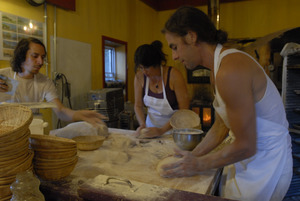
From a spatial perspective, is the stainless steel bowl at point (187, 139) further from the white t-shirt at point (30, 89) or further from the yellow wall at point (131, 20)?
the yellow wall at point (131, 20)

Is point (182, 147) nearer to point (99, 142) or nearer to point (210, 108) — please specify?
point (99, 142)

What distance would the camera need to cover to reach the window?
16.6ft

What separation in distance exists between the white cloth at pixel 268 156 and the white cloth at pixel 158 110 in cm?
112

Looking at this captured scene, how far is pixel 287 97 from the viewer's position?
2.31 meters

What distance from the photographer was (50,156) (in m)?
0.97

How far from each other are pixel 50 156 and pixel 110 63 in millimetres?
4398

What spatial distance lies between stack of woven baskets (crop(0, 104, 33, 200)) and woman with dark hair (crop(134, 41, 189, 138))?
4.23 feet

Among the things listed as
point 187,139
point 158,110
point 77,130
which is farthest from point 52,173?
point 158,110

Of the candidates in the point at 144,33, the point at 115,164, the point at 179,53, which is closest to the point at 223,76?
the point at 179,53

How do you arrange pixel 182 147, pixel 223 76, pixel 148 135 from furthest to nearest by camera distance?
pixel 148 135
pixel 182 147
pixel 223 76

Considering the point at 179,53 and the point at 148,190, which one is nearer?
the point at 148,190

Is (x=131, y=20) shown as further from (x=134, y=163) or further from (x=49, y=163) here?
(x=49, y=163)

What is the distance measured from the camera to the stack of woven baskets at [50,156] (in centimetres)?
96

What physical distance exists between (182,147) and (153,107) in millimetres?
927
